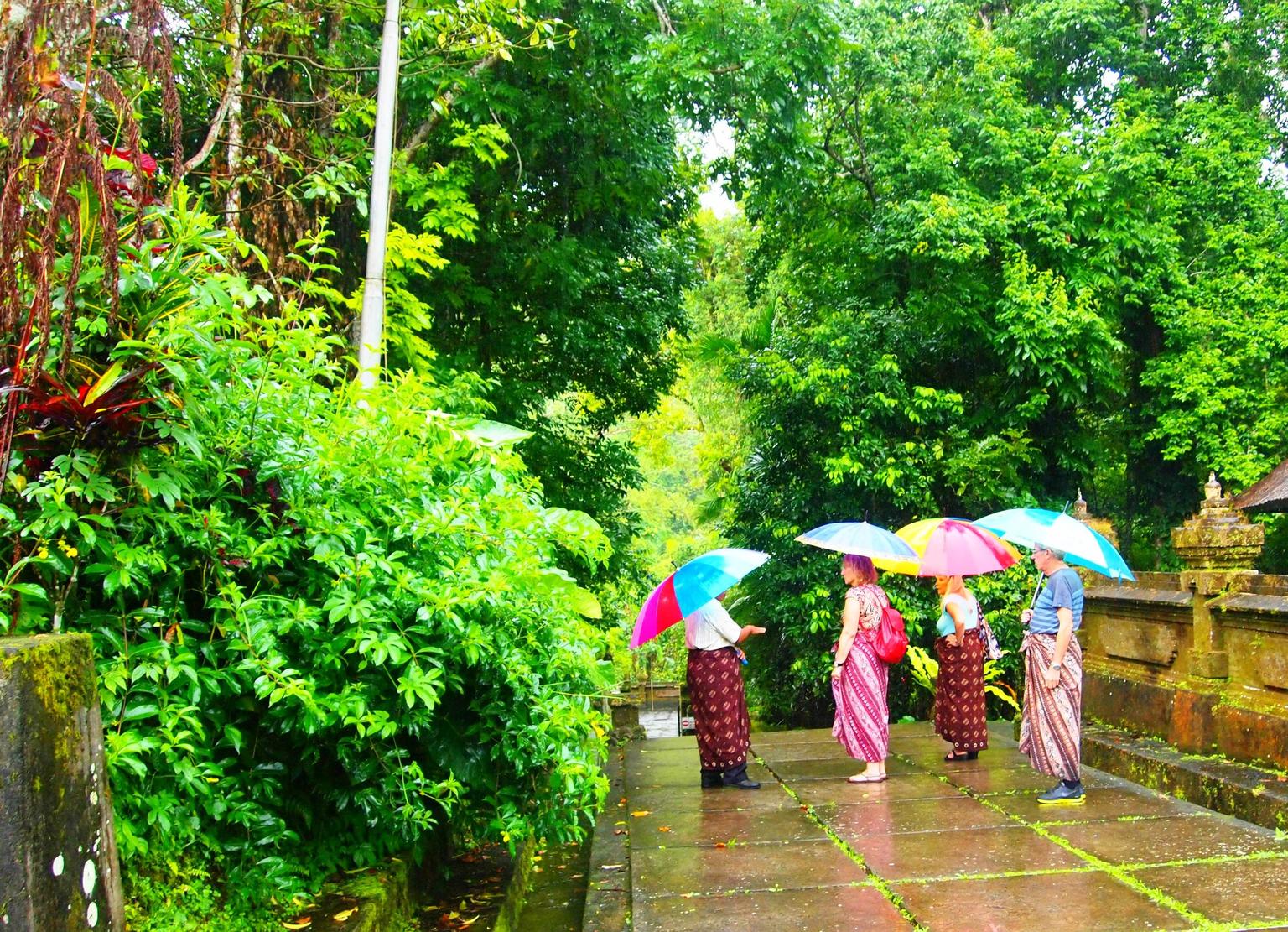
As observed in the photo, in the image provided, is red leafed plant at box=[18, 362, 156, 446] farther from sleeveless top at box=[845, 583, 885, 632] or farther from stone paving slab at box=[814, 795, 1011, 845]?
sleeveless top at box=[845, 583, 885, 632]

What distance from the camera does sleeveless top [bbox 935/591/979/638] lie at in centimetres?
815

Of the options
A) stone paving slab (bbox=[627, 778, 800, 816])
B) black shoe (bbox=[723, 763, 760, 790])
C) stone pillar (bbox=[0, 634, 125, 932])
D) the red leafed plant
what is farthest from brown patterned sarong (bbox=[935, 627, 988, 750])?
stone pillar (bbox=[0, 634, 125, 932])

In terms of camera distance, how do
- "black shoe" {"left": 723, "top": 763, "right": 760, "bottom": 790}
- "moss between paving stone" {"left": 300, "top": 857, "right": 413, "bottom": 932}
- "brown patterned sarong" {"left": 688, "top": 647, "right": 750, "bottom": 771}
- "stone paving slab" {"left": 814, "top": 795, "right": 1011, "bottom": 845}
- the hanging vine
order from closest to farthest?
the hanging vine, "moss between paving stone" {"left": 300, "top": 857, "right": 413, "bottom": 932}, "stone paving slab" {"left": 814, "top": 795, "right": 1011, "bottom": 845}, "brown patterned sarong" {"left": 688, "top": 647, "right": 750, "bottom": 771}, "black shoe" {"left": 723, "top": 763, "right": 760, "bottom": 790}

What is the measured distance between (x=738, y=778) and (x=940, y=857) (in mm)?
2255

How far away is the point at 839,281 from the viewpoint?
50.5 ft

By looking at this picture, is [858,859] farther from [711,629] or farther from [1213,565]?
[1213,565]

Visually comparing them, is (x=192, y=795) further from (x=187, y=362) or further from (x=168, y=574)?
(x=187, y=362)

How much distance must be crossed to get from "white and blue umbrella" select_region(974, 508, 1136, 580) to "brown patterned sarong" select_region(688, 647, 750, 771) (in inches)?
79.0

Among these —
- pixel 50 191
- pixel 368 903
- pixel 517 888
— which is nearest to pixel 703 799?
pixel 517 888

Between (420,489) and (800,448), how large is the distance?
32.5ft

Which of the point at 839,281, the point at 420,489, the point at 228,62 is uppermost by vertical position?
the point at 839,281

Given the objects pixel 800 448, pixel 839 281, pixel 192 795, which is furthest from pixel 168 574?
pixel 839 281

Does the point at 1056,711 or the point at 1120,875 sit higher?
the point at 1056,711

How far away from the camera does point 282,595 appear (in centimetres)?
414
